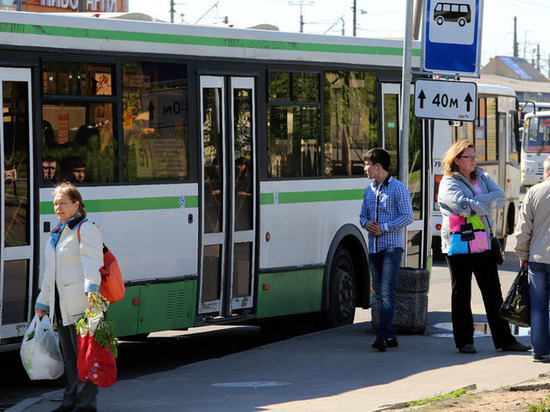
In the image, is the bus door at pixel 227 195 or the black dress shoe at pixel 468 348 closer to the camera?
the black dress shoe at pixel 468 348

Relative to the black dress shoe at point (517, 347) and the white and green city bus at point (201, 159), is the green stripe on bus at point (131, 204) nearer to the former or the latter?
the white and green city bus at point (201, 159)

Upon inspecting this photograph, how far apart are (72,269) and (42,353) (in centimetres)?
60

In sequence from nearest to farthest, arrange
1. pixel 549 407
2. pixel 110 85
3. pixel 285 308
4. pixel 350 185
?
1. pixel 549 407
2. pixel 110 85
3. pixel 285 308
4. pixel 350 185

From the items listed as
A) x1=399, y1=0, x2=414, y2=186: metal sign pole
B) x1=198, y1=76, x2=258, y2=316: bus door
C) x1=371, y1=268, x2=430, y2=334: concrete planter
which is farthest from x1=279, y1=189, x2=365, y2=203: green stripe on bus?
x1=371, y1=268, x2=430, y2=334: concrete planter

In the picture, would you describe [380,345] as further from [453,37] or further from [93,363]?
[93,363]

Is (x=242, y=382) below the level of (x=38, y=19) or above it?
below

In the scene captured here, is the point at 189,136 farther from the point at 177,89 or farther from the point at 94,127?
the point at 94,127

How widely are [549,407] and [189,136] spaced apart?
462 centimetres

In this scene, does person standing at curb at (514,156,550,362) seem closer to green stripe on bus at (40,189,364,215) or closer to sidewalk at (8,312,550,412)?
sidewalk at (8,312,550,412)

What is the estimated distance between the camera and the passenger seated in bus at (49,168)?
30.8ft

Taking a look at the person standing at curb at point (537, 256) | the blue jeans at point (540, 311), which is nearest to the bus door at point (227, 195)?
the person standing at curb at point (537, 256)

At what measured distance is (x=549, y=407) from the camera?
23.5 ft

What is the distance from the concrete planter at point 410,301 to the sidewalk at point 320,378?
270 millimetres

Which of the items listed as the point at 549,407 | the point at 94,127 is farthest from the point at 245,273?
the point at 549,407
